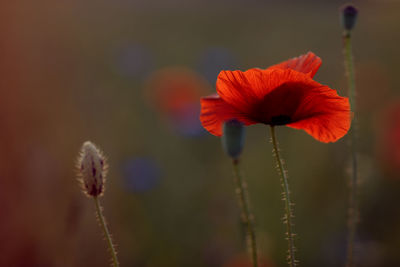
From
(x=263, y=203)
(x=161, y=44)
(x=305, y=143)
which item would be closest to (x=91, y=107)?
(x=263, y=203)

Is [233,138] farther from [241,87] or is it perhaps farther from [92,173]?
[92,173]

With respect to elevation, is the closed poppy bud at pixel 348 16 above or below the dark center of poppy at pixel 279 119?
above

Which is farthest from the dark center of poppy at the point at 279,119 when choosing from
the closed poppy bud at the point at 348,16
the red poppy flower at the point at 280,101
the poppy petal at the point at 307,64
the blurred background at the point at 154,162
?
the blurred background at the point at 154,162

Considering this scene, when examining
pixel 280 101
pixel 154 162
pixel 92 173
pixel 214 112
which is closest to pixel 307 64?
pixel 280 101

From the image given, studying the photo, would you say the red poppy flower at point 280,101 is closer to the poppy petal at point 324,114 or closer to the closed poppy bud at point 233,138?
the poppy petal at point 324,114

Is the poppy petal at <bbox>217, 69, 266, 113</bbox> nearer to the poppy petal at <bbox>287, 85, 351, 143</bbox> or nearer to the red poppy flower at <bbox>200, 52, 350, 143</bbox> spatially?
→ the red poppy flower at <bbox>200, 52, 350, 143</bbox>

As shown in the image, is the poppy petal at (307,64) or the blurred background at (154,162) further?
Answer: the blurred background at (154,162)

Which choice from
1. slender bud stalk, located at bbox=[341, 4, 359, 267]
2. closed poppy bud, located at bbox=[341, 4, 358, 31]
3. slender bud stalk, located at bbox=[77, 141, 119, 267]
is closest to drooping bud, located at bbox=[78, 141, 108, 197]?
slender bud stalk, located at bbox=[77, 141, 119, 267]
